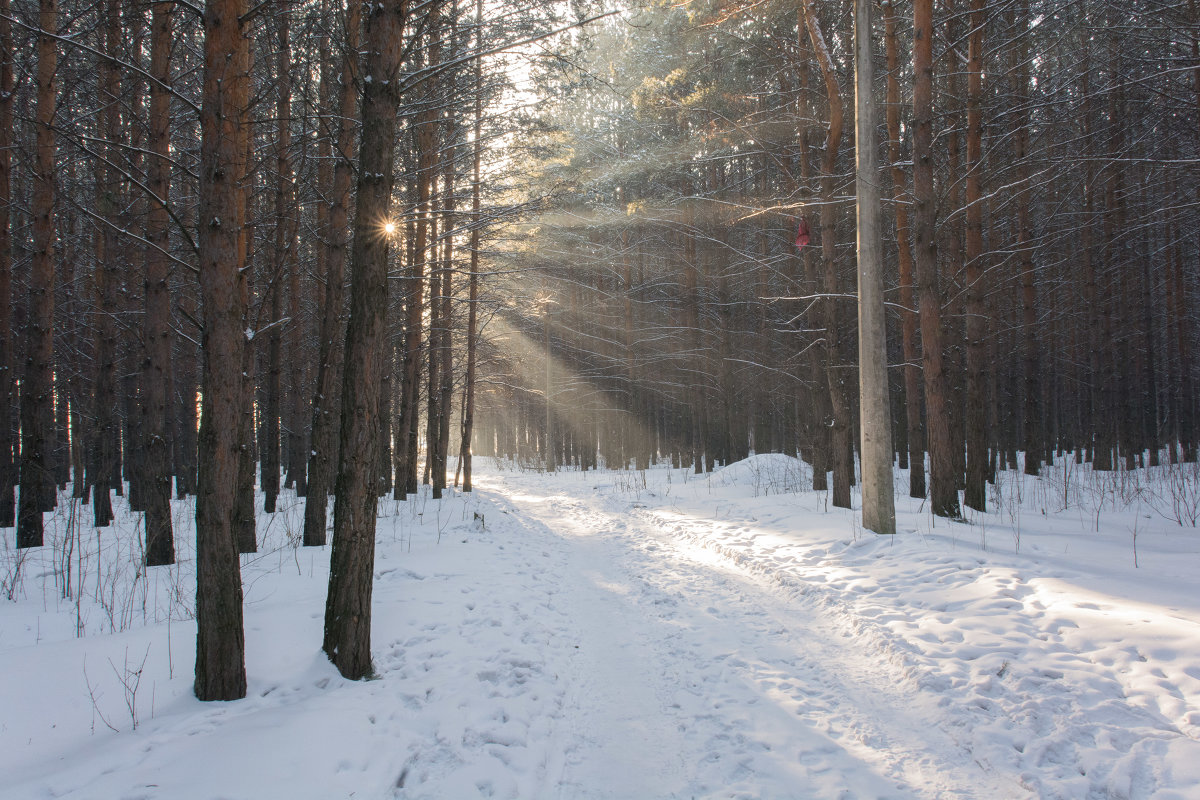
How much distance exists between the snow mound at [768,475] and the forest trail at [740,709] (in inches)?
369

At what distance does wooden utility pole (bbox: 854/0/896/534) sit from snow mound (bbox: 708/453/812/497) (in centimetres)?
712

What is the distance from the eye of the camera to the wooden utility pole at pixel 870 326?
7.41 metres

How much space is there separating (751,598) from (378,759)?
413cm

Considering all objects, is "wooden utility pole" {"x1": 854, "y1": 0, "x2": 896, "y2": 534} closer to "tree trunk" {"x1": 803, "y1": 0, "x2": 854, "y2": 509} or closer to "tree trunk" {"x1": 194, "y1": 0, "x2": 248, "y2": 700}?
"tree trunk" {"x1": 803, "y1": 0, "x2": 854, "y2": 509}

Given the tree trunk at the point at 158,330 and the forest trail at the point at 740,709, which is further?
the tree trunk at the point at 158,330

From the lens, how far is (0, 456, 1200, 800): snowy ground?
9.37ft

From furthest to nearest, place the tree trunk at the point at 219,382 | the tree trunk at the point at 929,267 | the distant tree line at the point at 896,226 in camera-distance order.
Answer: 1. the distant tree line at the point at 896,226
2. the tree trunk at the point at 929,267
3. the tree trunk at the point at 219,382

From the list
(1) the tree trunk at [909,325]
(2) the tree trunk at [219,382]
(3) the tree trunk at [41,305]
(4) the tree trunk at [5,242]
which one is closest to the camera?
(2) the tree trunk at [219,382]

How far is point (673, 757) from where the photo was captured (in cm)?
320

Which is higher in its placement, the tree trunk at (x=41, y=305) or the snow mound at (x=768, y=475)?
the tree trunk at (x=41, y=305)

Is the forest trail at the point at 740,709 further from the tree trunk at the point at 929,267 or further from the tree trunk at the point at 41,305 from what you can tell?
the tree trunk at the point at 41,305

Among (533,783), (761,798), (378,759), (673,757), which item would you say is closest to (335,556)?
(378,759)

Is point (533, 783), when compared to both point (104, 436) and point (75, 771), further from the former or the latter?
point (104, 436)

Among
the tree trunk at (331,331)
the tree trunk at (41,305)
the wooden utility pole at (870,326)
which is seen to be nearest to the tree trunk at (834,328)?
the wooden utility pole at (870,326)
